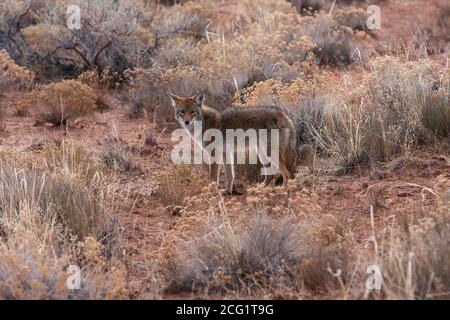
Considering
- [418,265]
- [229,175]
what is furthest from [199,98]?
[418,265]

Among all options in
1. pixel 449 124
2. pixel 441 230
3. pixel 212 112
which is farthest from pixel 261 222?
pixel 449 124

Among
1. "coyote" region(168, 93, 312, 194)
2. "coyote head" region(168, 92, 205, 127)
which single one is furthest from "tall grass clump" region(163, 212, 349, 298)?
"coyote head" region(168, 92, 205, 127)

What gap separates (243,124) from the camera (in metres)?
9.26

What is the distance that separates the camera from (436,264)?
5.70 metres

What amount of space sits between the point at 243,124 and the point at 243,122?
0.02 metres

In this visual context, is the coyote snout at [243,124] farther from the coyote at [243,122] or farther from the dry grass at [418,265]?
the dry grass at [418,265]

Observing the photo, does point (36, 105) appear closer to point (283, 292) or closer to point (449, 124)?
point (449, 124)

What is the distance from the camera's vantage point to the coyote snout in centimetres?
908

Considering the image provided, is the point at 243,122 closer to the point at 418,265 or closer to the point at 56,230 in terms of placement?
the point at 56,230

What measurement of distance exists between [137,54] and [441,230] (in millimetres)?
9338

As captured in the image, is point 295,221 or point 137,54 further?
point 137,54

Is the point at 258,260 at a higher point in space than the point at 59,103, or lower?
lower

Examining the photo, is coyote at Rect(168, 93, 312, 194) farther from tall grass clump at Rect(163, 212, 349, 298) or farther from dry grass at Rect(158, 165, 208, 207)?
tall grass clump at Rect(163, 212, 349, 298)

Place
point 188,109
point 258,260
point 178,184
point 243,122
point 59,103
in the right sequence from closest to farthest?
point 258,260, point 178,184, point 243,122, point 188,109, point 59,103
